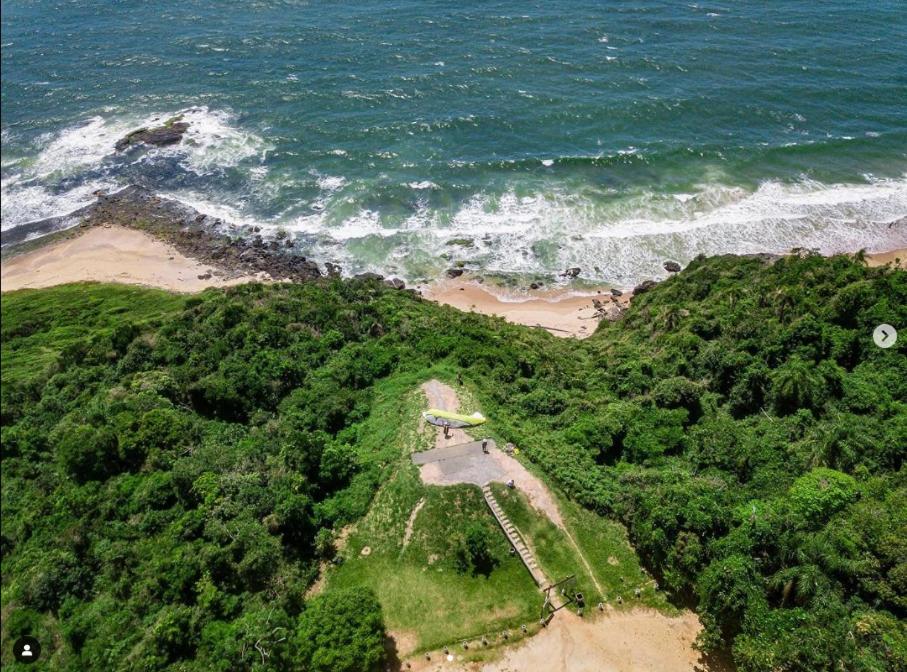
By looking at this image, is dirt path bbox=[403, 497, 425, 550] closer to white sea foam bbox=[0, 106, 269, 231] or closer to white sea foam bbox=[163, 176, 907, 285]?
white sea foam bbox=[163, 176, 907, 285]

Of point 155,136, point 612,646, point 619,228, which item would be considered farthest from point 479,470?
point 155,136

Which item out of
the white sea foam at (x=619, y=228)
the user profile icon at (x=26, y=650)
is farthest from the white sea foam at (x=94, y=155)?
the user profile icon at (x=26, y=650)

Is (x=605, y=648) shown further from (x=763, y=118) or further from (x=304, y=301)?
(x=763, y=118)

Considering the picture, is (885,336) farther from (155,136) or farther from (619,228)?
(155,136)

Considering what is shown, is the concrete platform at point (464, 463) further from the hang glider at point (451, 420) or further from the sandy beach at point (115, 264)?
the sandy beach at point (115, 264)

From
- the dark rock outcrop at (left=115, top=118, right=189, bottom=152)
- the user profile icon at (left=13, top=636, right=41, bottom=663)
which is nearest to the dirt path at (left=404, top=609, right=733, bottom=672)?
the user profile icon at (left=13, top=636, right=41, bottom=663)

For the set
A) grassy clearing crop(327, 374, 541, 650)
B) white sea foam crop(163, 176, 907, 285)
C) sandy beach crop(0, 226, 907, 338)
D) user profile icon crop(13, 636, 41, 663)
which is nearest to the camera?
user profile icon crop(13, 636, 41, 663)
